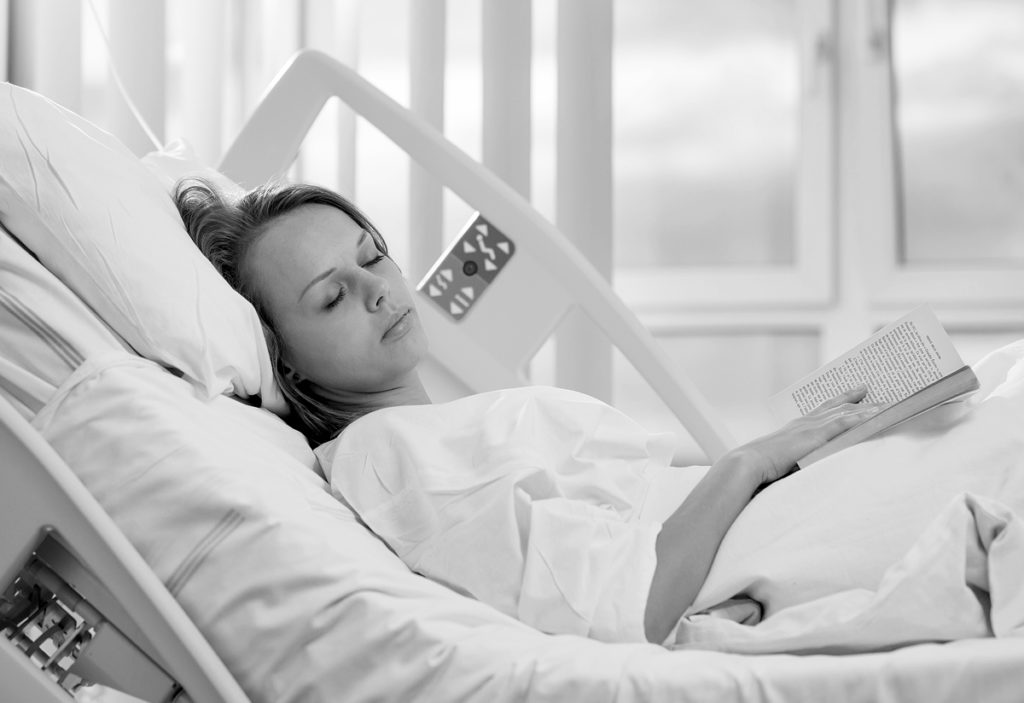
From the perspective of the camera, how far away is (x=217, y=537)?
897 mm

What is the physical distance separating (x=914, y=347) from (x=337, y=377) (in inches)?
26.3

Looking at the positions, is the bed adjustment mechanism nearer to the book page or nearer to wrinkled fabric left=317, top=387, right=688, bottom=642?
wrinkled fabric left=317, top=387, right=688, bottom=642

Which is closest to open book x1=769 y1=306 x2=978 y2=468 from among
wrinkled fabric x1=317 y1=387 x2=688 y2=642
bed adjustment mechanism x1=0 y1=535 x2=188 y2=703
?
wrinkled fabric x1=317 y1=387 x2=688 y2=642

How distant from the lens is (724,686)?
79cm

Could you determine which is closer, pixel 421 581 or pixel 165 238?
pixel 421 581

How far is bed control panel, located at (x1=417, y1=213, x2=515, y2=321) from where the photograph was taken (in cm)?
178

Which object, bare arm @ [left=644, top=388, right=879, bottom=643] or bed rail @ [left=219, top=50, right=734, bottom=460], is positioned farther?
bed rail @ [left=219, top=50, right=734, bottom=460]

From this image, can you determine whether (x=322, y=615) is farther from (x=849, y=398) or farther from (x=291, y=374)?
(x=849, y=398)

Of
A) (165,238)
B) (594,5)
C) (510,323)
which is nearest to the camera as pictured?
(165,238)

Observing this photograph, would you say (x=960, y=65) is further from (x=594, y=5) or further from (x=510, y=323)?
(x=510, y=323)

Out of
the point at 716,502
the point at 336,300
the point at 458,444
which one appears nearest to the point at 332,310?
the point at 336,300

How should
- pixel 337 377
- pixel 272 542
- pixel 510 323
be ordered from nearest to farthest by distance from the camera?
pixel 272 542, pixel 337 377, pixel 510 323

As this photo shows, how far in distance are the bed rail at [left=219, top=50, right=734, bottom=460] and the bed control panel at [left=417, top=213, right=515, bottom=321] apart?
16 millimetres

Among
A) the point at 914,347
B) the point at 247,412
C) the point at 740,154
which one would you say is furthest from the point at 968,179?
the point at 247,412
